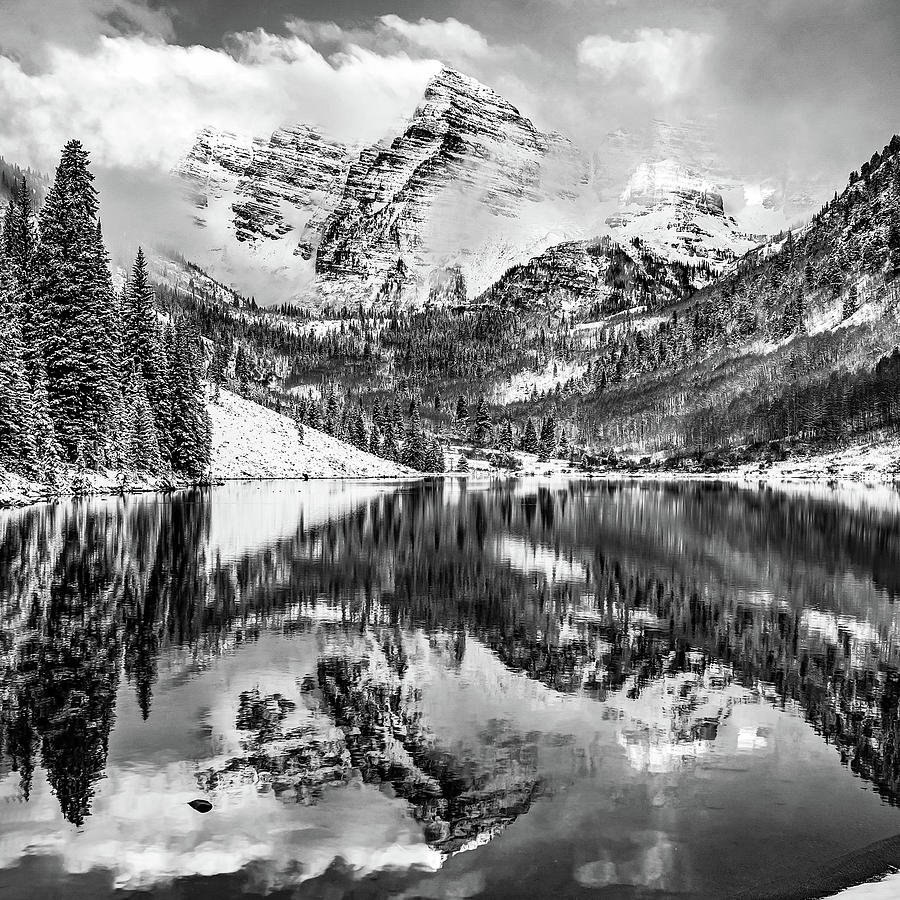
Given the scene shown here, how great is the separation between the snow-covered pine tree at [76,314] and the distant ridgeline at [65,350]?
0.31ft

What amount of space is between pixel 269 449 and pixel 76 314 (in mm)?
72245

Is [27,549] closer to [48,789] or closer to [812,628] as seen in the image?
[48,789]

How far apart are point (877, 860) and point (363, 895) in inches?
242

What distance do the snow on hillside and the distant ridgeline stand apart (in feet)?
114

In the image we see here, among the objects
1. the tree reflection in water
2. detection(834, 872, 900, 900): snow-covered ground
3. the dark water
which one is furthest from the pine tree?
detection(834, 872, 900, 900): snow-covered ground

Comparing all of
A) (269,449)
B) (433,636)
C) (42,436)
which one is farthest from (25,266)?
(433,636)

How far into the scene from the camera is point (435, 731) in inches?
546

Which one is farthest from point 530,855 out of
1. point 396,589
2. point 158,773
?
point 396,589

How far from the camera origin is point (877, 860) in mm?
Answer: 9781

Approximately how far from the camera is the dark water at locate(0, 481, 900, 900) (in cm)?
952

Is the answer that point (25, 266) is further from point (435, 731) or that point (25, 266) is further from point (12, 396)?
point (435, 731)

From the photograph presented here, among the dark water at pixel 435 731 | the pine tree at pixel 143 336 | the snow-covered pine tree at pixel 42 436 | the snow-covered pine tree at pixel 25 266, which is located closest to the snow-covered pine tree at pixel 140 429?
the pine tree at pixel 143 336

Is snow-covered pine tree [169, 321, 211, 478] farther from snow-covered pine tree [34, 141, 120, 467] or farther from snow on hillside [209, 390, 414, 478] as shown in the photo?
snow-covered pine tree [34, 141, 120, 467]

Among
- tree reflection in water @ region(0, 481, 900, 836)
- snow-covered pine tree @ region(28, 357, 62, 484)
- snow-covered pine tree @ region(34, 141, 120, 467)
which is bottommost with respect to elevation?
tree reflection in water @ region(0, 481, 900, 836)
